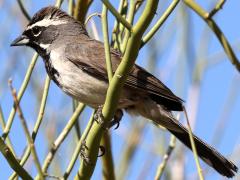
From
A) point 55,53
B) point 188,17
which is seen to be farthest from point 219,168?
point 55,53

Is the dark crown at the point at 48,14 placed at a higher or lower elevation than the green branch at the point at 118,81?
higher

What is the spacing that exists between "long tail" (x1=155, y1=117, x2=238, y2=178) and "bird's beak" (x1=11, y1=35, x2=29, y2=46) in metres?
1.32

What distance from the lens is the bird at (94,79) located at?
12.0ft

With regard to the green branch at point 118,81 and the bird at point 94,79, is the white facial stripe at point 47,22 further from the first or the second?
the green branch at point 118,81

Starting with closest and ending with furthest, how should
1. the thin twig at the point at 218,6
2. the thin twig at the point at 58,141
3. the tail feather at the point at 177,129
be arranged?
the thin twig at the point at 218,6 → the thin twig at the point at 58,141 → the tail feather at the point at 177,129

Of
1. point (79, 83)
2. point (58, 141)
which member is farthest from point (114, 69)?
point (58, 141)

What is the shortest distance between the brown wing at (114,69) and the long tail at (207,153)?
0.45 ft

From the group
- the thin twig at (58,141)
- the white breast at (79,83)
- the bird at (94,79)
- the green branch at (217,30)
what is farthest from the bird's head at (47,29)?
the green branch at (217,30)

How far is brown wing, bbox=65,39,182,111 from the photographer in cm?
371

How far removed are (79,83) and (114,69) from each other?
294mm

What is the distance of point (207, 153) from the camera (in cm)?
366

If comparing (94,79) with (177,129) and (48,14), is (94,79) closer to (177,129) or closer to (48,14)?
(177,129)

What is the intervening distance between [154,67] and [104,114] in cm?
93

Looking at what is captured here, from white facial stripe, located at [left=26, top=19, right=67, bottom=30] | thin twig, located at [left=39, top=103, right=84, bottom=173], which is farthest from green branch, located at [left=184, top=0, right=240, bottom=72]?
white facial stripe, located at [left=26, top=19, right=67, bottom=30]
